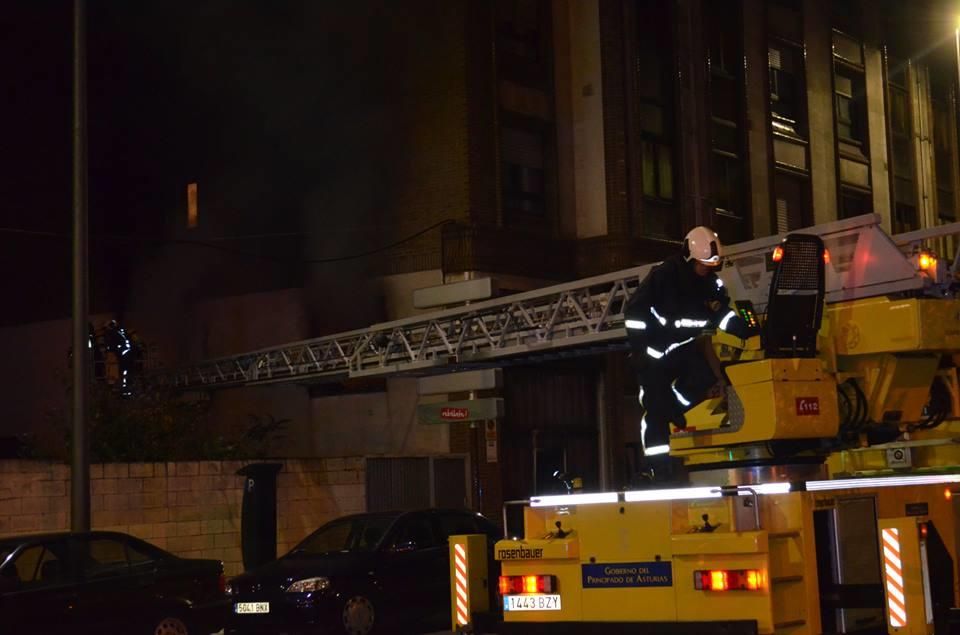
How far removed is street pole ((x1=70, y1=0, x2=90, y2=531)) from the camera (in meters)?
14.8

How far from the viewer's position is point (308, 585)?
46.3 ft

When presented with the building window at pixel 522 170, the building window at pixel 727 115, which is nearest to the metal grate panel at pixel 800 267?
the building window at pixel 522 170

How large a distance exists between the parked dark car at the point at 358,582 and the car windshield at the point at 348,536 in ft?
0.04

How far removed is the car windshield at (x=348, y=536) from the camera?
15203 millimetres

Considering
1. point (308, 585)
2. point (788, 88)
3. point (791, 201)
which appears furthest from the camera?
point (788, 88)

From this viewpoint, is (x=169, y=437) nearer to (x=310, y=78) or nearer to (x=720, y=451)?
(x=310, y=78)

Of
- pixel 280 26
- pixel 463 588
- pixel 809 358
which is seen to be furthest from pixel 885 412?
pixel 280 26

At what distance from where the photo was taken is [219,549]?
19375 mm

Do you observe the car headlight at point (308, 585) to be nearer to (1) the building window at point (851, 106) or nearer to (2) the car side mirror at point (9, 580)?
(2) the car side mirror at point (9, 580)

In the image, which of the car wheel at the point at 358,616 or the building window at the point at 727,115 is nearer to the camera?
the car wheel at the point at 358,616

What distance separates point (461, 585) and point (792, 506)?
2.46 m

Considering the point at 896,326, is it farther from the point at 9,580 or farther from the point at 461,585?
the point at 9,580

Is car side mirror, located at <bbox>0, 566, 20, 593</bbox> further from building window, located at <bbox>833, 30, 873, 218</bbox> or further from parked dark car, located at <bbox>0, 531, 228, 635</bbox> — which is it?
building window, located at <bbox>833, 30, 873, 218</bbox>

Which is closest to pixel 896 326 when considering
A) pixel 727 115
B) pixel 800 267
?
pixel 800 267
